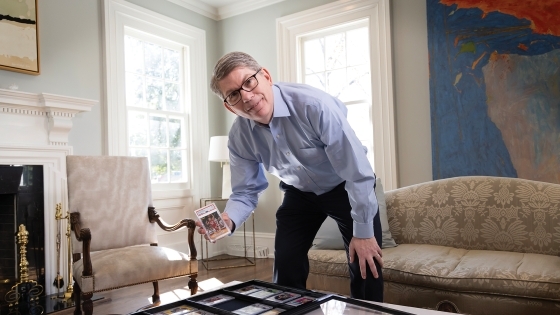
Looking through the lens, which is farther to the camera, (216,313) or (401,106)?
(401,106)

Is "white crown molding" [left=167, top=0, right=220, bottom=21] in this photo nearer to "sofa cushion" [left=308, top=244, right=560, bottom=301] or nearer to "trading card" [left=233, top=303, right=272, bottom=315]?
"sofa cushion" [left=308, top=244, right=560, bottom=301]

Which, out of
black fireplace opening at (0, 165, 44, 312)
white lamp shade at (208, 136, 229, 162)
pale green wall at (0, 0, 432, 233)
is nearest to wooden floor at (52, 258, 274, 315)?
black fireplace opening at (0, 165, 44, 312)

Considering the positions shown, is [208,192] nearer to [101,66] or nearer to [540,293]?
[101,66]

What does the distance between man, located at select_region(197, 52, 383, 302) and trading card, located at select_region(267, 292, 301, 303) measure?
254mm

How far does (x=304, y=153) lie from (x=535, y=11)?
278cm

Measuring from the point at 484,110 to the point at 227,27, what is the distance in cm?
310

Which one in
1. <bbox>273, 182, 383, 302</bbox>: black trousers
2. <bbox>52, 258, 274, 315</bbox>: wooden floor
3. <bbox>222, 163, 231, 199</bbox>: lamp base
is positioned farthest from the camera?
<bbox>222, 163, 231, 199</bbox>: lamp base

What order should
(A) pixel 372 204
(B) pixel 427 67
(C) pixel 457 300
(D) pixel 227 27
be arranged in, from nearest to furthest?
(A) pixel 372 204 < (C) pixel 457 300 < (B) pixel 427 67 < (D) pixel 227 27

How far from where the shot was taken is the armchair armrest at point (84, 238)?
256 centimetres

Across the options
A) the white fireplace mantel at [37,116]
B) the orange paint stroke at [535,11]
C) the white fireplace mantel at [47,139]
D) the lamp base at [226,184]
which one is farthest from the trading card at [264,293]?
the orange paint stroke at [535,11]

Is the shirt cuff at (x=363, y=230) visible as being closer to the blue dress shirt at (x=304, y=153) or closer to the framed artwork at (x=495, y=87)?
the blue dress shirt at (x=304, y=153)

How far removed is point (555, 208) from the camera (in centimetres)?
256

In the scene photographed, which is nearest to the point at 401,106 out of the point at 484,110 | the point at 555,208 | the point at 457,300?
the point at 484,110

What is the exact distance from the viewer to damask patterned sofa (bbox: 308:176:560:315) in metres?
2.13
